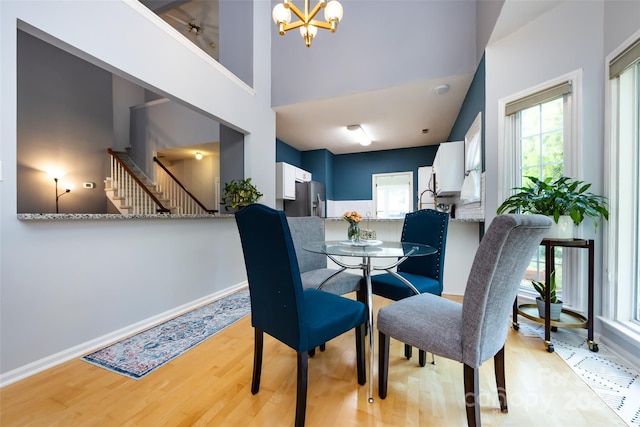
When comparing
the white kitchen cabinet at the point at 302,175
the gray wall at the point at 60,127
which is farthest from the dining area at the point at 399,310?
the gray wall at the point at 60,127

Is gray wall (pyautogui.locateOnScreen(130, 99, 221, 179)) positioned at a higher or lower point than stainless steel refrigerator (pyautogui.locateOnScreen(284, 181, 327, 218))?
higher

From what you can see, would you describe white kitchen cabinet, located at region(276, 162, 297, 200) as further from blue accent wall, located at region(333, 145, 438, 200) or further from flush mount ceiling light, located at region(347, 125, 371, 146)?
blue accent wall, located at region(333, 145, 438, 200)

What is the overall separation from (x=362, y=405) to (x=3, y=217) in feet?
Result: 7.23

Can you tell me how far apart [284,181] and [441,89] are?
2.85 metres

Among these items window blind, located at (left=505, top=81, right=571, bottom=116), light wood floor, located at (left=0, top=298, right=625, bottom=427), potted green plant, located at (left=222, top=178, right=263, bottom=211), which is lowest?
light wood floor, located at (left=0, top=298, right=625, bottom=427)

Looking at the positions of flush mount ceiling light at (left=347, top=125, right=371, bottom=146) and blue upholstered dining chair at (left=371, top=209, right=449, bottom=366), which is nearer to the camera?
blue upholstered dining chair at (left=371, top=209, right=449, bottom=366)

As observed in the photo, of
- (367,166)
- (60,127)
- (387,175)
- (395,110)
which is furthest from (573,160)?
(60,127)

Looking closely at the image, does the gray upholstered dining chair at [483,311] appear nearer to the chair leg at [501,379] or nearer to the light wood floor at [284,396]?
the chair leg at [501,379]

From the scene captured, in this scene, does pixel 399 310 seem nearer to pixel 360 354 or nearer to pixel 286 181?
pixel 360 354

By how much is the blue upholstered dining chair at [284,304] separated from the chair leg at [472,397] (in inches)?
19.2

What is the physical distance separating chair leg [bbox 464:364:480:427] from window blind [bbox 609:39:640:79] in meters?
2.13

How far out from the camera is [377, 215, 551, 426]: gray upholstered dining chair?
90 centimetres

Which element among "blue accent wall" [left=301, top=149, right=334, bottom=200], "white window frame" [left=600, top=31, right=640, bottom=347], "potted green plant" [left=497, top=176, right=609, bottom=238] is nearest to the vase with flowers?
"potted green plant" [left=497, top=176, right=609, bottom=238]

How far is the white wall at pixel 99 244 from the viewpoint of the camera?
1.42m
